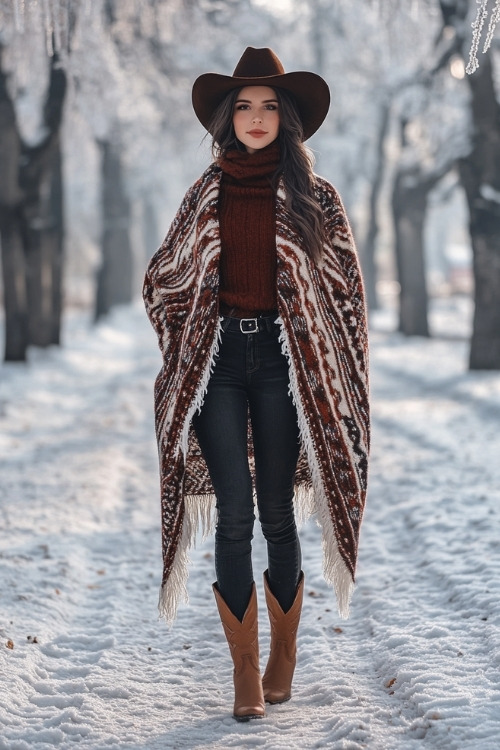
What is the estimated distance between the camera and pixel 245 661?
12.2ft

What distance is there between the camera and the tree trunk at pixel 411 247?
20.8m

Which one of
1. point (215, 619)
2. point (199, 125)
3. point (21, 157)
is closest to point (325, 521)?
point (215, 619)

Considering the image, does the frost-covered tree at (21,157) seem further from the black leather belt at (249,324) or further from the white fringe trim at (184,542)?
the black leather belt at (249,324)

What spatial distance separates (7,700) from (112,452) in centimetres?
562

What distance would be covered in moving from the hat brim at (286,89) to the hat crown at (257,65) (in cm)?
4

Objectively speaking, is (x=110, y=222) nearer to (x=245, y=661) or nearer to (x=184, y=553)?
(x=184, y=553)

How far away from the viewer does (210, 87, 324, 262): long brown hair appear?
12.0 feet

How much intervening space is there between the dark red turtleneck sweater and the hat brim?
0.27 m

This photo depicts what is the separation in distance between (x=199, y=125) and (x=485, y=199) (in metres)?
11.1

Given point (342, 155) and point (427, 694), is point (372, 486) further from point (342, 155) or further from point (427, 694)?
point (342, 155)

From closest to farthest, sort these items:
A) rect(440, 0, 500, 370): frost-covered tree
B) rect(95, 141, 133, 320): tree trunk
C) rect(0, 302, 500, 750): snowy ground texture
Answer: rect(0, 302, 500, 750): snowy ground texture
rect(440, 0, 500, 370): frost-covered tree
rect(95, 141, 133, 320): tree trunk

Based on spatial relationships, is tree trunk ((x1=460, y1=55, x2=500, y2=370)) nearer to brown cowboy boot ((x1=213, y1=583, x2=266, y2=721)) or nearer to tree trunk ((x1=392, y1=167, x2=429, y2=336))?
tree trunk ((x1=392, y1=167, x2=429, y2=336))

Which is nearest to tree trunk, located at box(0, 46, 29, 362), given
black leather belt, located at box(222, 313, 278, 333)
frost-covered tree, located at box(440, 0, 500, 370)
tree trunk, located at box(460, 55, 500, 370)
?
Answer: frost-covered tree, located at box(440, 0, 500, 370)

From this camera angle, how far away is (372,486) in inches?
314
